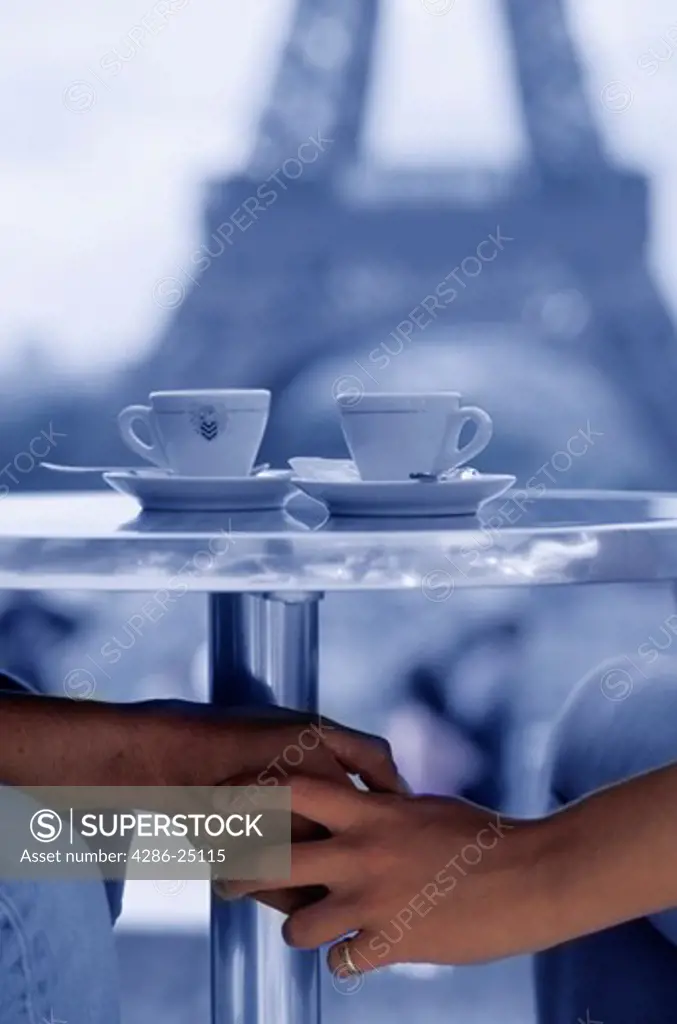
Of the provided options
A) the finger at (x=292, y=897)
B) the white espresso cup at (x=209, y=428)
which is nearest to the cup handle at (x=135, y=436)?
the white espresso cup at (x=209, y=428)

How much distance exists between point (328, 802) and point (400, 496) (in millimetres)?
124

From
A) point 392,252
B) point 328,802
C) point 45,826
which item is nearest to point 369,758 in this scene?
point 328,802

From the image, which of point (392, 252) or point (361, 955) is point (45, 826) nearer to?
point (361, 955)

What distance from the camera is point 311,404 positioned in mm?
2094

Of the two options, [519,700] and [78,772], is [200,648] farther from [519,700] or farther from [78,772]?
[78,772]

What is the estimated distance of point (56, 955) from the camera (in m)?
0.51

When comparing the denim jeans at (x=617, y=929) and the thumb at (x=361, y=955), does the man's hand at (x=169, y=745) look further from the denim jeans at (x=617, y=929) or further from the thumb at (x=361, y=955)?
the denim jeans at (x=617, y=929)

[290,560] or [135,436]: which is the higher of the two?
[135,436]

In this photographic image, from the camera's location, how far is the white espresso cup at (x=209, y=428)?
0.59m

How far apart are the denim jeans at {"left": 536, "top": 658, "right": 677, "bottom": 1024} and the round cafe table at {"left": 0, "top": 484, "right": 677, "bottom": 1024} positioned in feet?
0.54

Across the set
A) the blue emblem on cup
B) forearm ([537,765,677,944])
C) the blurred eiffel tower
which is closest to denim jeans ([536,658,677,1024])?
forearm ([537,765,677,944])

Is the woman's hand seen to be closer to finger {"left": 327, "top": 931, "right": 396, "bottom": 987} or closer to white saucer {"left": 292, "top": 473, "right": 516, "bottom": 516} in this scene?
finger {"left": 327, "top": 931, "right": 396, "bottom": 987}

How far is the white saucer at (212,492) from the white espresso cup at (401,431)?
4 centimetres

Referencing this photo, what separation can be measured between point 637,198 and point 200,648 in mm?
1125
